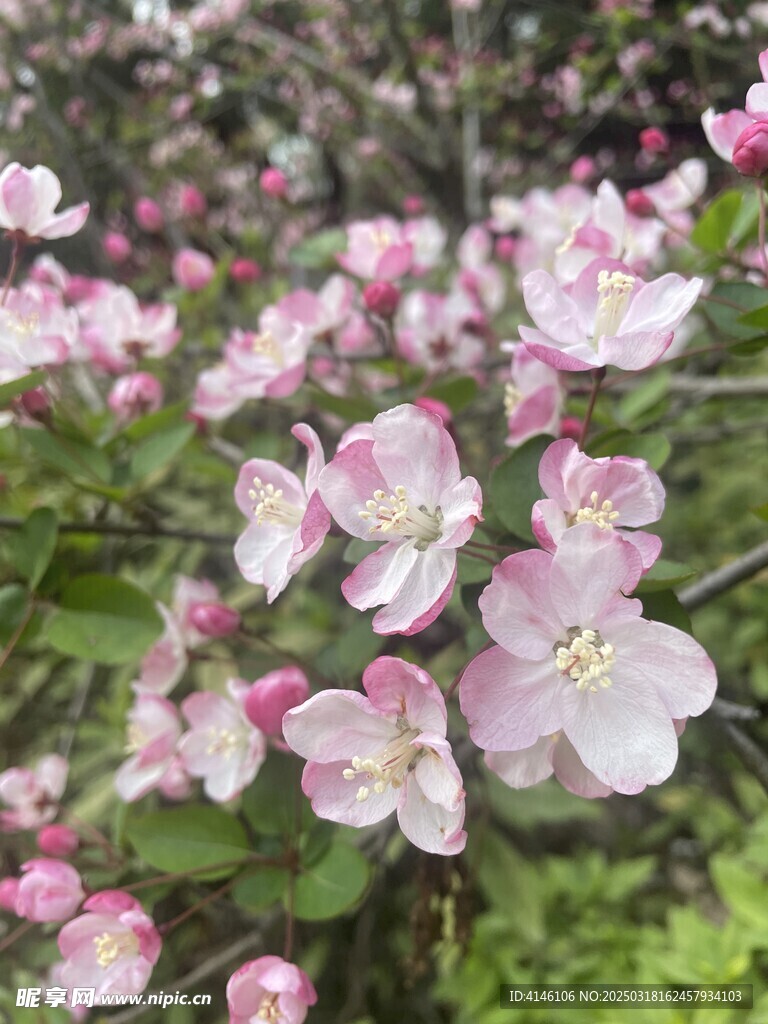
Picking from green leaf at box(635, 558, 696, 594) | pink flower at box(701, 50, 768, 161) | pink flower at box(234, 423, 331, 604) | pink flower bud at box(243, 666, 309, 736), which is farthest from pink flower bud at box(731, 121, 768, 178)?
pink flower bud at box(243, 666, 309, 736)

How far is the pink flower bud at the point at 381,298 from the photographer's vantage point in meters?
0.80

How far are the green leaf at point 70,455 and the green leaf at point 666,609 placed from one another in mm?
611

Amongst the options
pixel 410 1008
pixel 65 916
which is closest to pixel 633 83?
pixel 65 916

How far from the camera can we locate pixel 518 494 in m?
0.52

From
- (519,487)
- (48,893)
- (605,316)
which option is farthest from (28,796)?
(605,316)

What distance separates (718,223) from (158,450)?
682 millimetres

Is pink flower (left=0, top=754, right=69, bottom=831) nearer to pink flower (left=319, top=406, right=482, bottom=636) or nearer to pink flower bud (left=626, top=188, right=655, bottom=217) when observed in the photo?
pink flower (left=319, top=406, right=482, bottom=636)

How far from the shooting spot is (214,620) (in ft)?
2.25

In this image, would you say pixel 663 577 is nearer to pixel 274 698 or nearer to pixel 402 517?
pixel 402 517

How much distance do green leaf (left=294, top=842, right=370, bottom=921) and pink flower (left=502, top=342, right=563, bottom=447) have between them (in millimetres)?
→ 383

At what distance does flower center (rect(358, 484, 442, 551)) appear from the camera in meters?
0.46

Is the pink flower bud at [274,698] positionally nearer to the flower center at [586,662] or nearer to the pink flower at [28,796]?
the flower center at [586,662]

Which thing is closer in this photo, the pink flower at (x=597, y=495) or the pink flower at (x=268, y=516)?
the pink flower at (x=597, y=495)

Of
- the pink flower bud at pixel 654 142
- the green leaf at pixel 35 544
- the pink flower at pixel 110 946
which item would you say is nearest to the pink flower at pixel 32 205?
the green leaf at pixel 35 544
